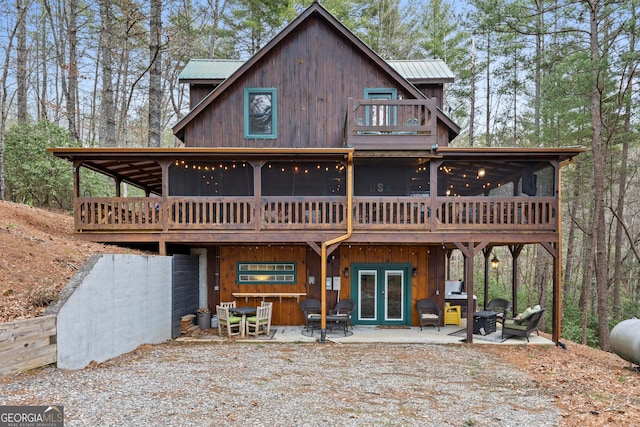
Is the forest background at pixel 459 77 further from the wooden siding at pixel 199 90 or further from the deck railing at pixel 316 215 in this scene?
the deck railing at pixel 316 215

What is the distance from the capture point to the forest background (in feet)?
43.8

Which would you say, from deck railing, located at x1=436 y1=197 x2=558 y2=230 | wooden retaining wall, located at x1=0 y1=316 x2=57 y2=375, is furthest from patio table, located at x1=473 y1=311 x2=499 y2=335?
wooden retaining wall, located at x1=0 y1=316 x2=57 y2=375

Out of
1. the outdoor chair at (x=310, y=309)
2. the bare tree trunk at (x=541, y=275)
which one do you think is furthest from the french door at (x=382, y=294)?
the bare tree trunk at (x=541, y=275)

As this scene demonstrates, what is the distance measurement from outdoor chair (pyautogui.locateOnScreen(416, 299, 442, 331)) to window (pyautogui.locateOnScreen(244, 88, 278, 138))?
687 cm

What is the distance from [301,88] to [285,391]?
29.9 ft

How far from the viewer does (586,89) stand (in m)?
12.9

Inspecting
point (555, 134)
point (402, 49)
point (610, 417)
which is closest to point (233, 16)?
point (402, 49)

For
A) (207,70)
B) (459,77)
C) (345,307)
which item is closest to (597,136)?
(345,307)

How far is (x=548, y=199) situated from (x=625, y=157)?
9.44 metres

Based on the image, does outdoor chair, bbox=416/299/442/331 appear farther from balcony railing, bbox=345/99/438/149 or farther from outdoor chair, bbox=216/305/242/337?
outdoor chair, bbox=216/305/242/337

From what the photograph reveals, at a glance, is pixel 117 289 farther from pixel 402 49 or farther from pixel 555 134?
pixel 402 49

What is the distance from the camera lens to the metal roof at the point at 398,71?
42.4 ft

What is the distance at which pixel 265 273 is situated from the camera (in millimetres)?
11625

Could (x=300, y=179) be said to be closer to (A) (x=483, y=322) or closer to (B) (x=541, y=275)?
(A) (x=483, y=322)
